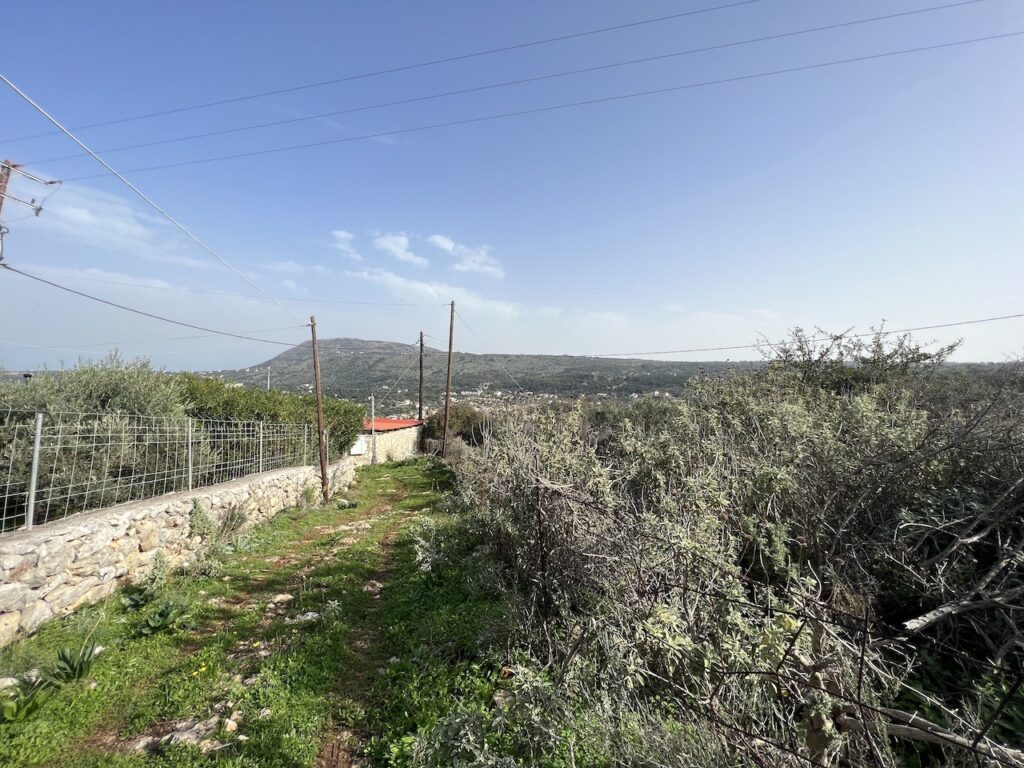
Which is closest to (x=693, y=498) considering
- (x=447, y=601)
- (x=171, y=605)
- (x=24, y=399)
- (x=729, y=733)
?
(x=729, y=733)

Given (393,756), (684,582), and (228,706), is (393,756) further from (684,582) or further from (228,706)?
(684,582)

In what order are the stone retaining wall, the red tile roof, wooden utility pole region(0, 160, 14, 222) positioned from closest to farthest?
the stone retaining wall, wooden utility pole region(0, 160, 14, 222), the red tile roof

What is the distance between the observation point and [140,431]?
7.30 m

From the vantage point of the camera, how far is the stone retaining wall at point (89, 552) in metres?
4.41

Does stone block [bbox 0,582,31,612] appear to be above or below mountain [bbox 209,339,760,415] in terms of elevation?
below

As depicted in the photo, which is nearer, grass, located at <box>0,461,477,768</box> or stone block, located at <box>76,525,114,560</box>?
grass, located at <box>0,461,477,768</box>

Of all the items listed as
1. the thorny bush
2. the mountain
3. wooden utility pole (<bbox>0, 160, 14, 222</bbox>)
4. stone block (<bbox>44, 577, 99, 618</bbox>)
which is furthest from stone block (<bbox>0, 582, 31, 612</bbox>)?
the mountain

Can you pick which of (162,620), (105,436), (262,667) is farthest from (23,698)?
(105,436)

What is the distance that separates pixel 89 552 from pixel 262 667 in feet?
9.54

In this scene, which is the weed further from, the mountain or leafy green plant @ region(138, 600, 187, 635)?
the mountain

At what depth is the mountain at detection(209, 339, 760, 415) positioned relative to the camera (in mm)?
33438

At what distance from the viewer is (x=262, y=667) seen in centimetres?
409

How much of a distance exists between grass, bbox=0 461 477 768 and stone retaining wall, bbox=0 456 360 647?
0.23 meters

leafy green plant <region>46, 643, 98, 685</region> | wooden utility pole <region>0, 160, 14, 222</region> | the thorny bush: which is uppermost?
wooden utility pole <region>0, 160, 14, 222</region>
